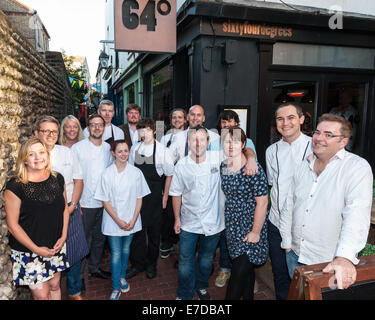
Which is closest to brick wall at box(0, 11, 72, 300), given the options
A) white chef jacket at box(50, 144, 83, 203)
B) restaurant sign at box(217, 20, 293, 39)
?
white chef jacket at box(50, 144, 83, 203)

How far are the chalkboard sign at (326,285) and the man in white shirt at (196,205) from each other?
5.18 feet

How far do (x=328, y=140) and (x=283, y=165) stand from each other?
0.84 meters

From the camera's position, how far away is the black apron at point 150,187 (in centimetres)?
395

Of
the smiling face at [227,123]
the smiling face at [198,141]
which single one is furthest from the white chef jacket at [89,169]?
the smiling face at [227,123]

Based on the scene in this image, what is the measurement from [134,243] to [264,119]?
3967mm

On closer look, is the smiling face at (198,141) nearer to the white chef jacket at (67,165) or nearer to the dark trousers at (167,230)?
the white chef jacket at (67,165)

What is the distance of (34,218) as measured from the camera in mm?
2605

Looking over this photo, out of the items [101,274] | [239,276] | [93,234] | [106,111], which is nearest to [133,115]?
[106,111]

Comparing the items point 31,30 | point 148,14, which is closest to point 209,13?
point 148,14

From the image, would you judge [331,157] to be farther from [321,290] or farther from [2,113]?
[2,113]

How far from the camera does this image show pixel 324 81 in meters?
6.65

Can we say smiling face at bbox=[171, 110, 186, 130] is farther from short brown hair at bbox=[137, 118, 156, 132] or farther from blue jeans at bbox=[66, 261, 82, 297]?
blue jeans at bbox=[66, 261, 82, 297]

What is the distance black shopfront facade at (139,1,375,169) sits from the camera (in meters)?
5.78

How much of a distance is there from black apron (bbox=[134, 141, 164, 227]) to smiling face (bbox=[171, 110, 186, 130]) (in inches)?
41.7
